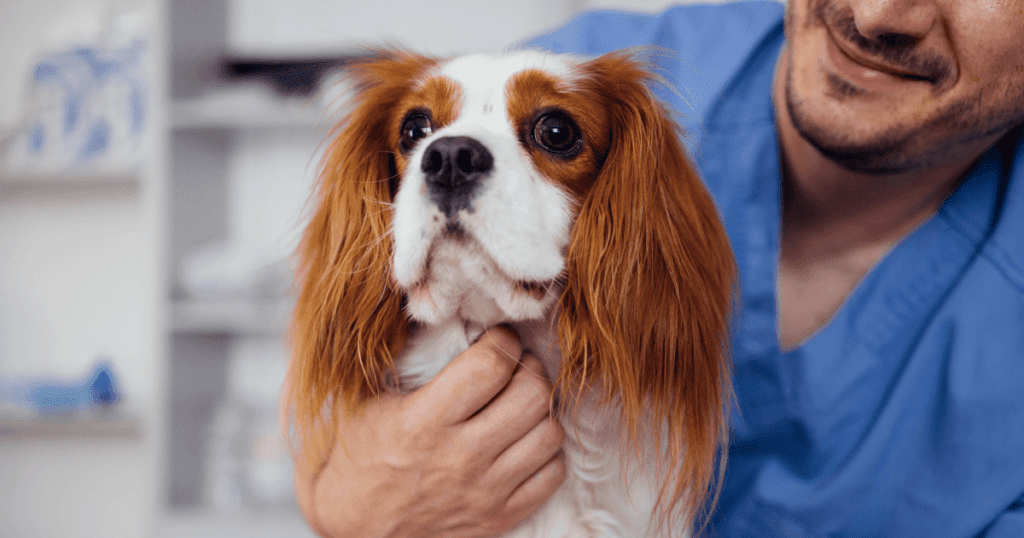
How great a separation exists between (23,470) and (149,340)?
0.68m

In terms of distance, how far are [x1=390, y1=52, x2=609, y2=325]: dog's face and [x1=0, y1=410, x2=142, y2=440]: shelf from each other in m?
1.76

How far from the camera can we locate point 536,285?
0.63 metres

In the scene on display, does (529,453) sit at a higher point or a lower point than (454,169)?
lower

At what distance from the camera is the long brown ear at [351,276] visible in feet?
2.27

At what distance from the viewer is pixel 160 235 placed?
190 cm

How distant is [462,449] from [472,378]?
0.10 metres

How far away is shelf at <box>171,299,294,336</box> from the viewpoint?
6.29ft

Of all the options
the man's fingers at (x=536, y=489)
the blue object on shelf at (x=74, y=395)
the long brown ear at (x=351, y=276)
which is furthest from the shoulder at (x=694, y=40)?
the blue object on shelf at (x=74, y=395)

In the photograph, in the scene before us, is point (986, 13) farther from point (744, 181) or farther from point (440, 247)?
point (440, 247)

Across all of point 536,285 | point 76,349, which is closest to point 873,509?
point 536,285

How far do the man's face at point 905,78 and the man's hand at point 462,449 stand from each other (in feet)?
1.68

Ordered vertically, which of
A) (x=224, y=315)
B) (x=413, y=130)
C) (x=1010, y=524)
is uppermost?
(x=413, y=130)

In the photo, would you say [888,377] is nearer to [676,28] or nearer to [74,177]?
[676,28]

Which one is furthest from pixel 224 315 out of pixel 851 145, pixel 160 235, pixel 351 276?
pixel 851 145
